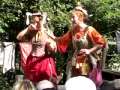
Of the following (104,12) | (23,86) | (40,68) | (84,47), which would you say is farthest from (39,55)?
(104,12)

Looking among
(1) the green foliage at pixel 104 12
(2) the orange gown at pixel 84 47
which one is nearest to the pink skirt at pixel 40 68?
(2) the orange gown at pixel 84 47

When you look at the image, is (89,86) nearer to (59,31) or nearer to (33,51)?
(33,51)

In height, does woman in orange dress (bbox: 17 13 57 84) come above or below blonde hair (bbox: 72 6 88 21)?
below

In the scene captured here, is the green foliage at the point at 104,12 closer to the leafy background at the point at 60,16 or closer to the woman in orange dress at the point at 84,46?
the leafy background at the point at 60,16

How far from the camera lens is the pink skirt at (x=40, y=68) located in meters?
5.24

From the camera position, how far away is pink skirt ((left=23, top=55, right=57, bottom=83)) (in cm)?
524

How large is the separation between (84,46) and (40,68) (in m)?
0.54

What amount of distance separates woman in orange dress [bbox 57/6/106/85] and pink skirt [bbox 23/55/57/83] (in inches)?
9.8

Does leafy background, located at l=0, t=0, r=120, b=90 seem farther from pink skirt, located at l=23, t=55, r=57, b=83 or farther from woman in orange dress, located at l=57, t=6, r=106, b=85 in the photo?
woman in orange dress, located at l=57, t=6, r=106, b=85

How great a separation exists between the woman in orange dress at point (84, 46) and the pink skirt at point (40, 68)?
25 cm

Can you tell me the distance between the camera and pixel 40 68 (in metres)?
5.28

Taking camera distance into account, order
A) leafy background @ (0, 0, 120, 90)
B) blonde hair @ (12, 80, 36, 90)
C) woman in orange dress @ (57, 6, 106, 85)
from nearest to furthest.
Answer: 1. blonde hair @ (12, 80, 36, 90)
2. woman in orange dress @ (57, 6, 106, 85)
3. leafy background @ (0, 0, 120, 90)

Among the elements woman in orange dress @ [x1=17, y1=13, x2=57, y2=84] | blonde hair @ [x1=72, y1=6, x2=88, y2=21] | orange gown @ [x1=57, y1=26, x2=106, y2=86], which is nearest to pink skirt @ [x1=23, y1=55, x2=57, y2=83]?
woman in orange dress @ [x1=17, y1=13, x2=57, y2=84]

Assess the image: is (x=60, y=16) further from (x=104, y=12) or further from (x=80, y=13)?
(x=80, y=13)
